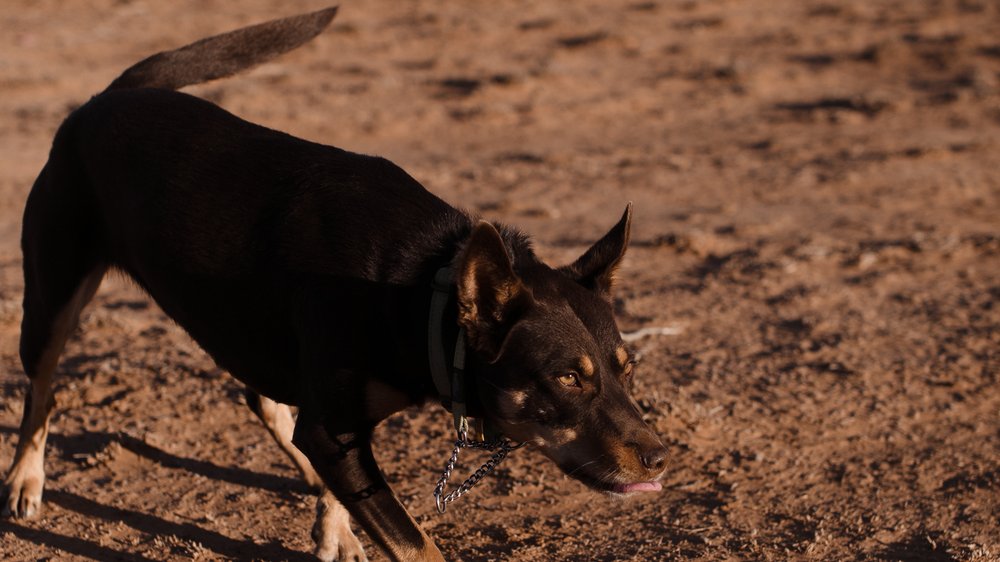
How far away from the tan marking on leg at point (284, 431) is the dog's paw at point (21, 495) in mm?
1066

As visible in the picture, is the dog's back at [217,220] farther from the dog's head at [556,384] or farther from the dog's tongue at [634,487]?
the dog's tongue at [634,487]

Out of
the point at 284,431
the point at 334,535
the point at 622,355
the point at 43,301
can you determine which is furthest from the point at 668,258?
the point at 43,301

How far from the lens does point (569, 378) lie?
409cm

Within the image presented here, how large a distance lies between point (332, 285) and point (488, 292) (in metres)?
0.62

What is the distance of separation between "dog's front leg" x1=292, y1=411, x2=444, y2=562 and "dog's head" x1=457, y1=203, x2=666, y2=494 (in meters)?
0.50

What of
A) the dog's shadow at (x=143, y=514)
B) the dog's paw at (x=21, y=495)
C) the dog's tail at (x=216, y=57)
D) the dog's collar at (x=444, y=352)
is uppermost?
the dog's tail at (x=216, y=57)

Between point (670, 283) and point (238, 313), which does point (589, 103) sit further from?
point (238, 313)

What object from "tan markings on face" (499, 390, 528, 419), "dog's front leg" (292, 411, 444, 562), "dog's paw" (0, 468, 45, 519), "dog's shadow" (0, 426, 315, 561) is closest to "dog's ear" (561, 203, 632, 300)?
"tan markings on face" (499, 390, 528, 419)

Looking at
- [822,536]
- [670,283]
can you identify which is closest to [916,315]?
[670,283]

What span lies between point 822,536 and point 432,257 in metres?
2.22

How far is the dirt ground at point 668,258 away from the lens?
17.7ft

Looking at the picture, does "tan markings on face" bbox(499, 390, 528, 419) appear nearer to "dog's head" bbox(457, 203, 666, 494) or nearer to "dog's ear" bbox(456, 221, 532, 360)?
"dog's head" bbox(457, 203, 666, 494)

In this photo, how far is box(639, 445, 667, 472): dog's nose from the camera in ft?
13.4

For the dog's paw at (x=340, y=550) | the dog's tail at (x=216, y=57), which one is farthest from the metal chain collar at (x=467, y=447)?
the dog's tail at (x=216, y=57)
